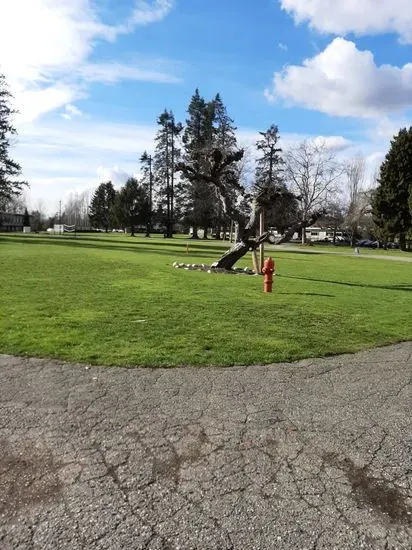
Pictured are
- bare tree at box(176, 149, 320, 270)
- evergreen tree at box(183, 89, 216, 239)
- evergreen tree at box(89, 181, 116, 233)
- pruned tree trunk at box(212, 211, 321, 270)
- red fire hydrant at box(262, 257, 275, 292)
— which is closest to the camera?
red fire hydrant at box(262, 257, 275, 292)

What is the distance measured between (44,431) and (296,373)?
3101 mm

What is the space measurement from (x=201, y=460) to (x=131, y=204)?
70060mm

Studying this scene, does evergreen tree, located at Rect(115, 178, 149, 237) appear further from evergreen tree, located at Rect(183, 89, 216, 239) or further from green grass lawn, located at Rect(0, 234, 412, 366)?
green grass lawn, located at Rect(0, 234, 412, 366)

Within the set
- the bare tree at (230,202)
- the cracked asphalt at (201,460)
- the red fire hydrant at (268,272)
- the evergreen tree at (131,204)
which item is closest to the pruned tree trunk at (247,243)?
the bare tree at (230,202)

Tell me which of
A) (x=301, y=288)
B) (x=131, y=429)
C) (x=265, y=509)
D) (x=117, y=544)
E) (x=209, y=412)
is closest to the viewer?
(x=117, y=544)

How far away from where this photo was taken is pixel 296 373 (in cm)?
583

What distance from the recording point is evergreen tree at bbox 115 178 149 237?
7131 centimetres

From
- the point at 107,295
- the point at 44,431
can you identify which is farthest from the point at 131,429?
the point at 107,295

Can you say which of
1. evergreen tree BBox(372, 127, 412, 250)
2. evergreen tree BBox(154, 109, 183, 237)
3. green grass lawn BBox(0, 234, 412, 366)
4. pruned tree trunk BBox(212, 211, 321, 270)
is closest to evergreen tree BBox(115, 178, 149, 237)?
evergreen tree BBox(154, 109, 183, 237)

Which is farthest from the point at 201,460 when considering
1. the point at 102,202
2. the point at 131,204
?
the point at 102,202

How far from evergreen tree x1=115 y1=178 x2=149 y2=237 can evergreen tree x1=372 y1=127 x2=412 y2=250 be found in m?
34.9

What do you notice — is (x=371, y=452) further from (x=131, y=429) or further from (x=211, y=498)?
(x=131, y=429)

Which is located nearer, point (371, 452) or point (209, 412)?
point (371, 452)

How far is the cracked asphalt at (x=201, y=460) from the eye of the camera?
275 centimetres
